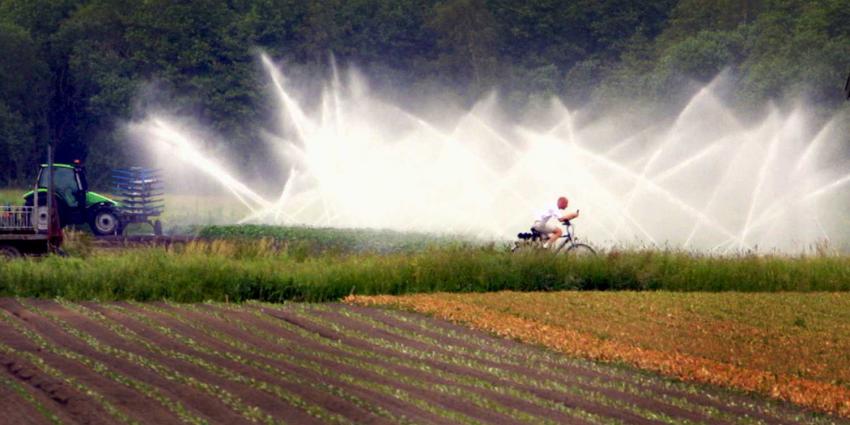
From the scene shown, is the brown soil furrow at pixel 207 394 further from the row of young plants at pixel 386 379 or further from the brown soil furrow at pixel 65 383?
the row of young plants at pixel 386 379

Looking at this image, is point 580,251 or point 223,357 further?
point 580,251

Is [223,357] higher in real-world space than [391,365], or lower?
higher

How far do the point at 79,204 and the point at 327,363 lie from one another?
28.4m

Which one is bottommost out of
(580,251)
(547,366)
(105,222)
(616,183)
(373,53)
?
(547,366)

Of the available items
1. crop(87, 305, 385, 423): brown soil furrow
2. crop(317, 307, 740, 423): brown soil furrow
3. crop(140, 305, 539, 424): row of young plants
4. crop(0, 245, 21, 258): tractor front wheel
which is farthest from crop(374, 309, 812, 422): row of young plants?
crop(0, 245, 21, 258): tractor front wheel

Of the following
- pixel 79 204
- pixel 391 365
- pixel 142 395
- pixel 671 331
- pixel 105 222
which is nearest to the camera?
pixel 142 395

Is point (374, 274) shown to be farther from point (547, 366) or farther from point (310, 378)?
point (310, 378)

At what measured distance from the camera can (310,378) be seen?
634 inches

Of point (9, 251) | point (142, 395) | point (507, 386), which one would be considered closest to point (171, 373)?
point (142, 395)

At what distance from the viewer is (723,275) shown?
2814cm

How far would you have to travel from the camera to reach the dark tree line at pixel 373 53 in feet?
224

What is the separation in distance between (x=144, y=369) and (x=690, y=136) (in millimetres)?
46328

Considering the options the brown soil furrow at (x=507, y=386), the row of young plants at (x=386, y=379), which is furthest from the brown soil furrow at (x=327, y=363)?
the brown soil furrow at (x=507, y=386)

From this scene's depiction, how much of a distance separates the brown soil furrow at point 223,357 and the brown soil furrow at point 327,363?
331 millimetres
